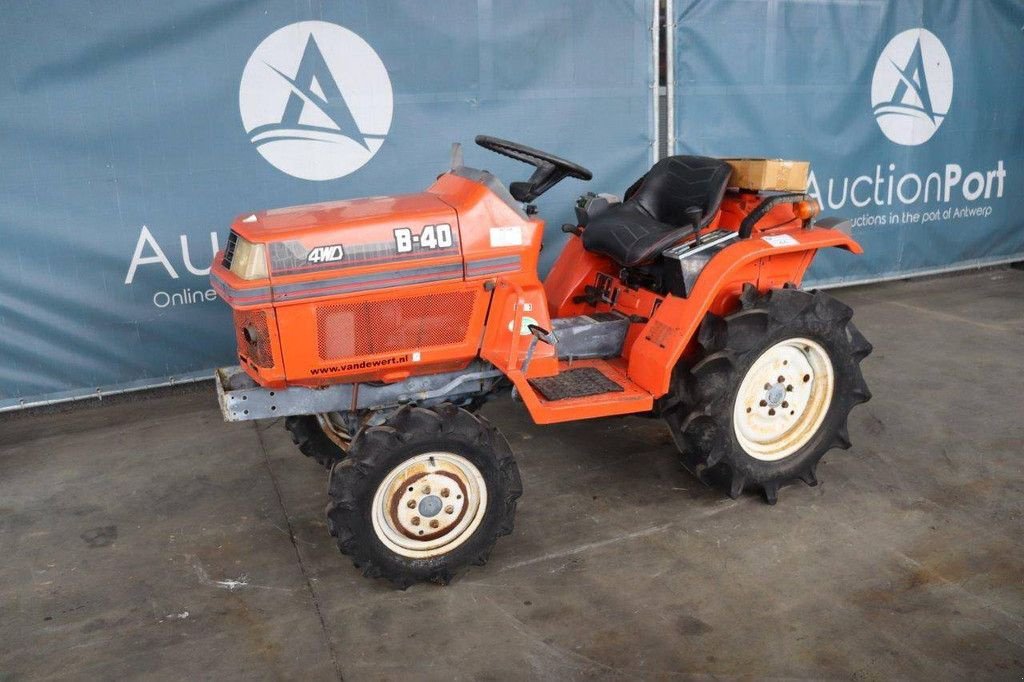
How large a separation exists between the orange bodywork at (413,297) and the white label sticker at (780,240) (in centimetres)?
9

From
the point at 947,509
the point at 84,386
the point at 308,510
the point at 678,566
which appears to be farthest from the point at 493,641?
the point at 84,386

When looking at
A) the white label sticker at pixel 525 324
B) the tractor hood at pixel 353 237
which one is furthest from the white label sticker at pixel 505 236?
the white label sticker at pixel 525 324

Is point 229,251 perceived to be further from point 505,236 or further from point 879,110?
point 879,110

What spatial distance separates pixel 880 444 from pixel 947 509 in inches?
25.0

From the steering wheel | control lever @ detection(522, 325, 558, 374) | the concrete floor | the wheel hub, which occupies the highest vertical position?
the steering wheel

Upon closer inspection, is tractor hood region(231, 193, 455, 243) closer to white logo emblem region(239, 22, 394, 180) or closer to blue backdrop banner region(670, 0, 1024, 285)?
white logo emblem region(239, 22, 394, 180)

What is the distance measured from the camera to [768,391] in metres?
3.42

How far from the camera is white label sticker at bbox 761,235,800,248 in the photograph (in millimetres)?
3434

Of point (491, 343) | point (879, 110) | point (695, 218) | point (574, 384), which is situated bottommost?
point (574, 384)

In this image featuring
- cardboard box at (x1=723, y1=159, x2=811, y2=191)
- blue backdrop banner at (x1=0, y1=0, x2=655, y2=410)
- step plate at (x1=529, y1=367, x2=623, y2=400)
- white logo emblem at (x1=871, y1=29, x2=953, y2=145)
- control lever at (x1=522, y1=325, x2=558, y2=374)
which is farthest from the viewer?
white logo emblem at (x1=871, y1=29, x2=953, y2=145)

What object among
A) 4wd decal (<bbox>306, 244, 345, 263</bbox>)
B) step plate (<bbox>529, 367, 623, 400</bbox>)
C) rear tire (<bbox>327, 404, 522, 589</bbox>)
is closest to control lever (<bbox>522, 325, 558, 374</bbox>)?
step plate (<bbox>529, 367, 623, 400</bbox>)

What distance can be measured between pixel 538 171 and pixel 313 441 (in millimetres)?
1465

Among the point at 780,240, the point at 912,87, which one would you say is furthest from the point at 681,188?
the point at 912,87

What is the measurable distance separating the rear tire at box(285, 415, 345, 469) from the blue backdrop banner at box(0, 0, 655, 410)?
166 centimetres
